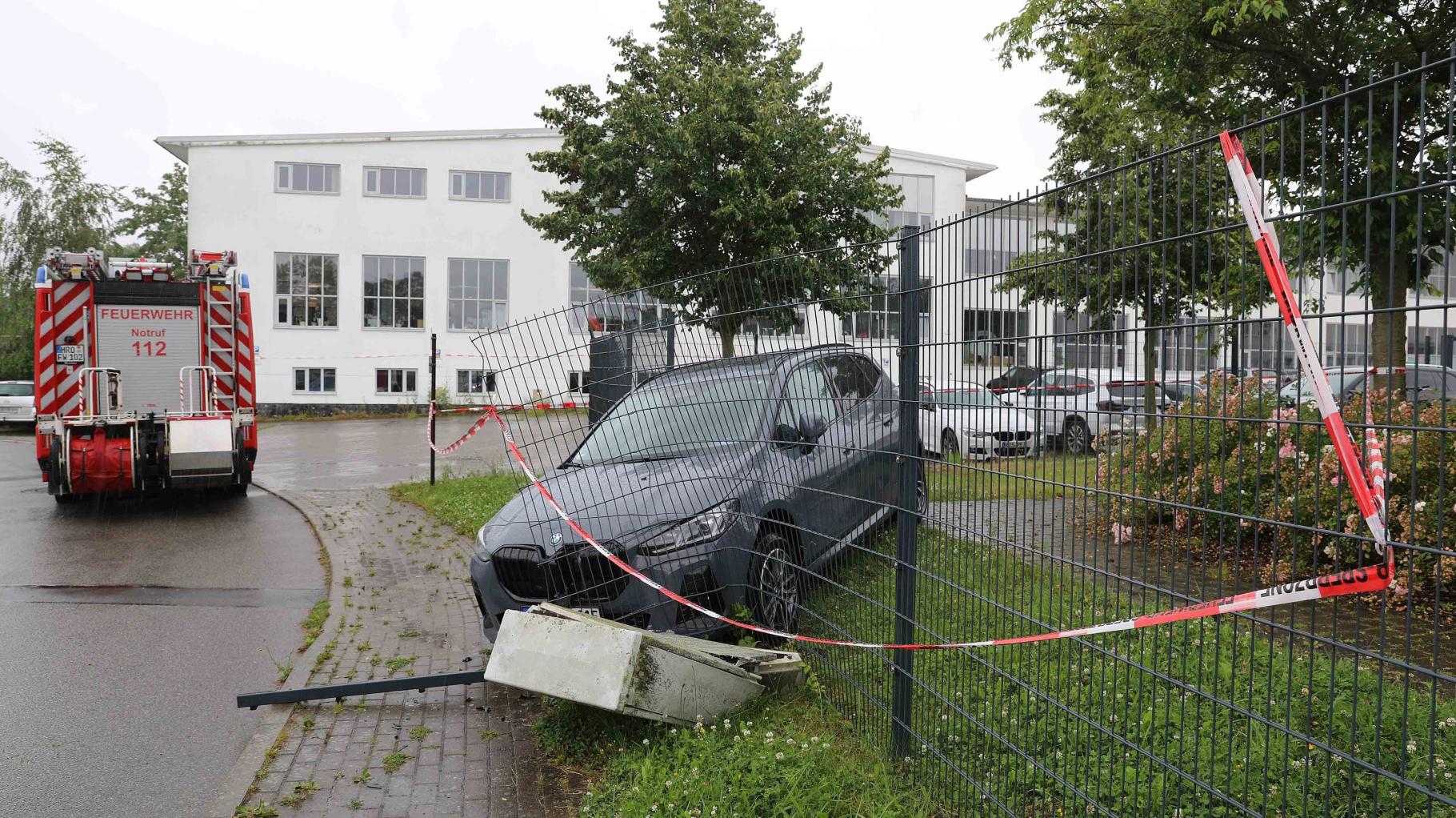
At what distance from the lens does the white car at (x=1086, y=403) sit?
2.57m

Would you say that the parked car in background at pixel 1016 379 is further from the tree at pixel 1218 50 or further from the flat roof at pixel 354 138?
the flat roof at pixel 354 138

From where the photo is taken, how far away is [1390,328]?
6.32 ft

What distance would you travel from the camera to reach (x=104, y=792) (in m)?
4.39

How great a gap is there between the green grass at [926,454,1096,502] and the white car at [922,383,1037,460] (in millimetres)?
36

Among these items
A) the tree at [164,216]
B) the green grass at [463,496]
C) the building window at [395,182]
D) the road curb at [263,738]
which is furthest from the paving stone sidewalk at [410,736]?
the tree at [164,216]

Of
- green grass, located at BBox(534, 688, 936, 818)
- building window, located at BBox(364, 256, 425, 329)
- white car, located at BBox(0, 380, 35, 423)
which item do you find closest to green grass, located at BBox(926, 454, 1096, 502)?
green grass, located at BBox(534, 688, 936, 818)

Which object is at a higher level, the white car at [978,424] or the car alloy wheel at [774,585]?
the white car at [978,424]

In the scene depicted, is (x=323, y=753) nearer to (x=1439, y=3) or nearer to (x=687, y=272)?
(x=1439, y=3)

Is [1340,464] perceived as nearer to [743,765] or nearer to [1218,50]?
[743,765]

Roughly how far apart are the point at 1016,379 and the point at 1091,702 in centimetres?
103

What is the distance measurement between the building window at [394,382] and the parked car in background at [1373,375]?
1563 inches

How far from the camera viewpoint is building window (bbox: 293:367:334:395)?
38.7 m

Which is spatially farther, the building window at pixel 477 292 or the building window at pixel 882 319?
the building window at pixel 477 292

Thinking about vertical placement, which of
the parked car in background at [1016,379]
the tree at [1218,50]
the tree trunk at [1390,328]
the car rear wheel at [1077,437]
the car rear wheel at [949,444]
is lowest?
the car rear wheel at [949,444]
